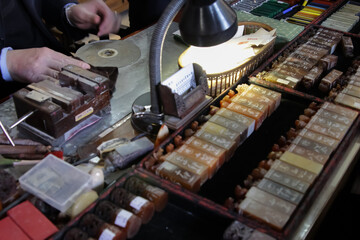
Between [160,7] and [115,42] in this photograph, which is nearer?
[115,42]

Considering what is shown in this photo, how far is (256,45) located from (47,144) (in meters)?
1.42

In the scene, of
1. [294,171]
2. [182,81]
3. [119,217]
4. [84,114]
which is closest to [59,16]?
[84,114]

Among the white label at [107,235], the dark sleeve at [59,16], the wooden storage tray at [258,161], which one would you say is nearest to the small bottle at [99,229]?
the white label at [107,235]

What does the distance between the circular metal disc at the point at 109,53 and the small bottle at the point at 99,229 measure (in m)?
1.42

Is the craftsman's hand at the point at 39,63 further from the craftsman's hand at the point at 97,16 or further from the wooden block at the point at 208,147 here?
the wooden block at the point at 208,147

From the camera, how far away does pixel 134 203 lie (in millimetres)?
1358

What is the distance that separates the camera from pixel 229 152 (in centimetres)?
165

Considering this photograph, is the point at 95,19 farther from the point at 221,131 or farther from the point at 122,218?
the point at 122,218

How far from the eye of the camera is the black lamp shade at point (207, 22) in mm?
1512

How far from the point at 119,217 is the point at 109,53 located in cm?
161

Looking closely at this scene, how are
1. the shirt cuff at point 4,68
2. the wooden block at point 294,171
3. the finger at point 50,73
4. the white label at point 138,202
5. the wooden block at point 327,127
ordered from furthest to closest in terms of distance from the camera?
the shirt cuff at point 4,68
the finger at point 50,73
the wooden block at point 327,127
the wooden block at point 294,171
the white label at point 138,202

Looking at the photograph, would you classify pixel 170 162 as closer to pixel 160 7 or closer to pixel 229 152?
pixel 229 152

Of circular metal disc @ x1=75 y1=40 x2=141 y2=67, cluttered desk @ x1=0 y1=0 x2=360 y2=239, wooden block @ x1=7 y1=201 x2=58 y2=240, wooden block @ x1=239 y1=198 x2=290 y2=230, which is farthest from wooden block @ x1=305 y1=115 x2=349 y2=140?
circular metal disc @ x1=75 y1=40 x2=141 y2=67

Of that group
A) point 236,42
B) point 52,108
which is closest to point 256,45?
point 236,42
